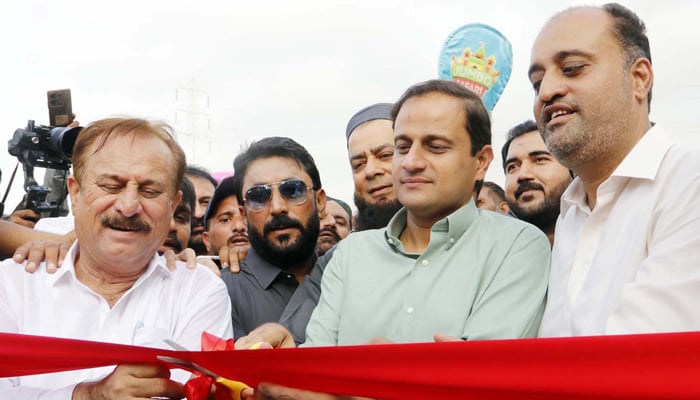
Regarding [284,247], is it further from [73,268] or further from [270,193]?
[73,268]

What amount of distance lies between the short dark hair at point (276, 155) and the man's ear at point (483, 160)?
122cm

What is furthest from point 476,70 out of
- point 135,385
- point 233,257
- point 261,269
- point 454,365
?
point 454,365

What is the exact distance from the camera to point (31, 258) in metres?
2.71

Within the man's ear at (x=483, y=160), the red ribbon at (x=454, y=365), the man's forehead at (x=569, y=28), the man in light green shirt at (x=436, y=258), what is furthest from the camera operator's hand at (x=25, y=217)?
the man's forehead at (x=569, y=28)

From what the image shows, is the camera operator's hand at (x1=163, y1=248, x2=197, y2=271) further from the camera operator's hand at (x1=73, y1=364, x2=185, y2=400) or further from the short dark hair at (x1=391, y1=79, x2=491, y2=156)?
the short dark hair at (x1=391, y1=79, x2=491, y2=156)

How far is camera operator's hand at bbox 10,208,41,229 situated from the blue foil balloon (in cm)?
800

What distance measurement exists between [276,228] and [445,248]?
1.26 meters

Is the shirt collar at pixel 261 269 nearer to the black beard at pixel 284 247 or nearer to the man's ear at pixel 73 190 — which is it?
the black beard at pixel 284 247

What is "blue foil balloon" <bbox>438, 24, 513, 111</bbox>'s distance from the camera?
1138 cm

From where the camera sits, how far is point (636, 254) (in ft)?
6.61

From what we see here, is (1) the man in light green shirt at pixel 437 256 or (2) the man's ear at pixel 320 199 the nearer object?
(1) the man in light green shirt at pixel 437 256

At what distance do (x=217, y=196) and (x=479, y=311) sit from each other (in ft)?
9.63

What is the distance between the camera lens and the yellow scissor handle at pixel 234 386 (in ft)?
7.22

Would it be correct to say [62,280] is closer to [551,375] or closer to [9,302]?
[9,302]
